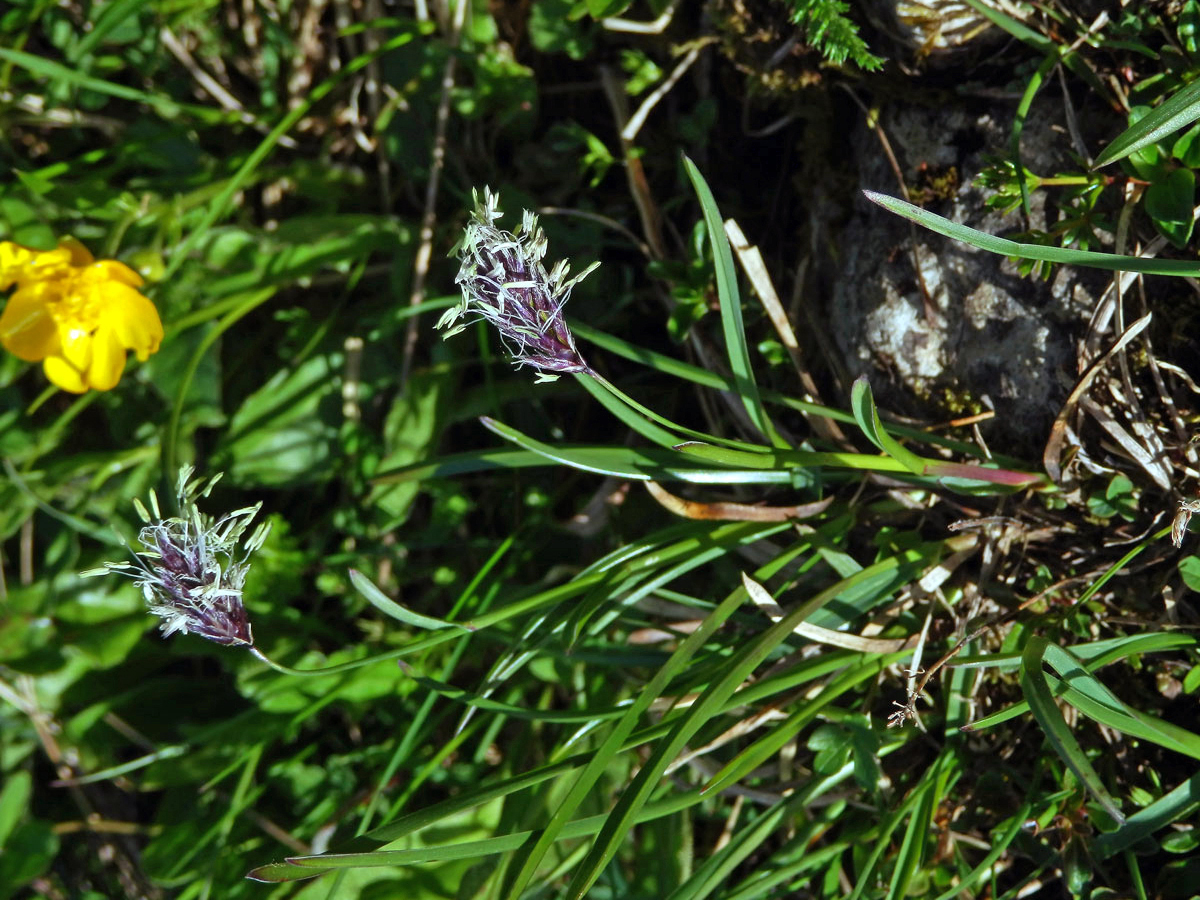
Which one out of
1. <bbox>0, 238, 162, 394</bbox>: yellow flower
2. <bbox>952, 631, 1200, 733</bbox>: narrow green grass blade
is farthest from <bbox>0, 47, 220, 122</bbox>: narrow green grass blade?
<bbox>952, 631, 1200, 733</bbox>: narrow green grass blade

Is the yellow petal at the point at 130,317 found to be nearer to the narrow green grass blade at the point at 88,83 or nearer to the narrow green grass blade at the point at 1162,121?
the narrow green grass blade at the point at 88,83

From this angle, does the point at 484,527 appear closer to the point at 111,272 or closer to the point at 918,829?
the point at 111,272

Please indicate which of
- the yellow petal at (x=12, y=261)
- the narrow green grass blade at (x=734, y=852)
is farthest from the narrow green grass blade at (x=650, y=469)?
the yellow petal at (x=12, y=261)

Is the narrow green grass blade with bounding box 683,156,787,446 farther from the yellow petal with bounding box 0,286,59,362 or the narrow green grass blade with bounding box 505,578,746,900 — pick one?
the yellow petal with bounding box 0,286,59,362

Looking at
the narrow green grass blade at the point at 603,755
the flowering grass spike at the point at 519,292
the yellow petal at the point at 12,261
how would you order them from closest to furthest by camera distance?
the flowering grass spike at the point at 519,292
the narrow green grass blade at the point at 603,755
the yellow petal at the point at 12,261

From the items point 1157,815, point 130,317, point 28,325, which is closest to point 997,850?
point 1157,815

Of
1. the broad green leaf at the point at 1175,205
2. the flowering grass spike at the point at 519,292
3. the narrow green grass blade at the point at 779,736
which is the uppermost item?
the broad green leaf at the point at 1175,205

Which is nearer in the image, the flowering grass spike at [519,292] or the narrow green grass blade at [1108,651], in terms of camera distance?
the flowering grass spike at [519,292]
